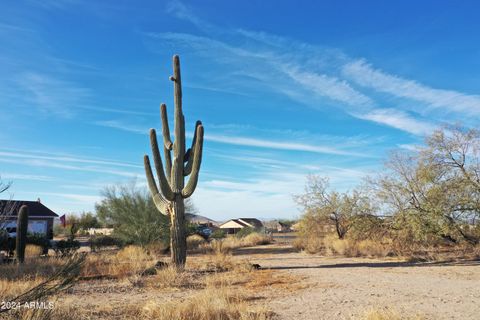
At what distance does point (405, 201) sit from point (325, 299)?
10358 mm

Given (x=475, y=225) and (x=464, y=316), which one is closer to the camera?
(x=464, y=316)

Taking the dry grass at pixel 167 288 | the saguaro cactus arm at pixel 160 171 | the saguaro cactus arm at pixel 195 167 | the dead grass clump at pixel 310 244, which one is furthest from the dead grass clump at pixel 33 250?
the dead grass clump at pixel 310 244

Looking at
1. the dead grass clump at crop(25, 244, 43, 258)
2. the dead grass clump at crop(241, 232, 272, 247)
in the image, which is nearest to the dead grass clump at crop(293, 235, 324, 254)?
the dead grass clump at crop(241, 232, 272, 247)

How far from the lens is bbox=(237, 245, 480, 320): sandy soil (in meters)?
7.07

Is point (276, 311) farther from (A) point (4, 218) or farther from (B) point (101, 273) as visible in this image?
(A) point (4, 218)

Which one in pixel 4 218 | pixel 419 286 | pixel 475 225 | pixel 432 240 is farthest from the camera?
pixel 432 240

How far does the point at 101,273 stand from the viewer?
41.9 feet

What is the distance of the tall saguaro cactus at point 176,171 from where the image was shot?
44.7 ft

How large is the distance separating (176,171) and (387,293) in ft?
26.2

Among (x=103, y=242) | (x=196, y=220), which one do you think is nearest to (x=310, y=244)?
(x=103, y=242)

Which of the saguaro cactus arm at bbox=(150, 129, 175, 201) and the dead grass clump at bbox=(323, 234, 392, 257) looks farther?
the dead grass clump at bbox=(323, 234, 392, 257)

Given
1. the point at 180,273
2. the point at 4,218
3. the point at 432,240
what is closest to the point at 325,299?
the point at 180,273

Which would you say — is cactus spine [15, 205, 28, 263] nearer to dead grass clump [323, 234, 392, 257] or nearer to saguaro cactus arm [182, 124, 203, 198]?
saguaro cactus arm [182, 124, 203, 198]

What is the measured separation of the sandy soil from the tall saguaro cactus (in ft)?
12.9
